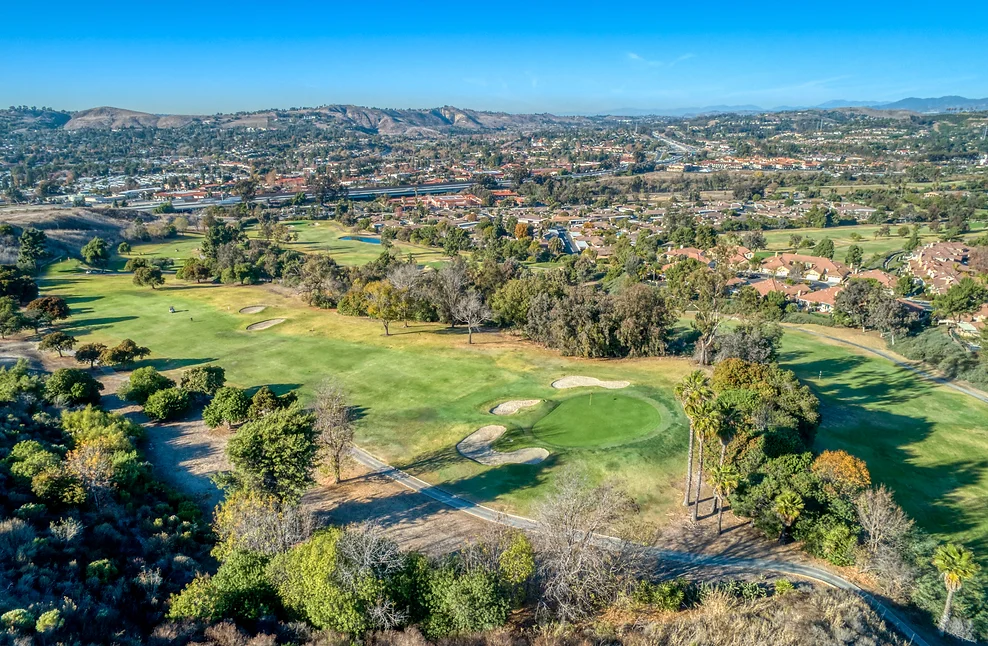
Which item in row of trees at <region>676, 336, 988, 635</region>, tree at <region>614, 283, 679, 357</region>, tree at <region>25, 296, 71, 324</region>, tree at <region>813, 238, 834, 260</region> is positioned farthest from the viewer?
tree at <region>813, 238, 834, 260</region>

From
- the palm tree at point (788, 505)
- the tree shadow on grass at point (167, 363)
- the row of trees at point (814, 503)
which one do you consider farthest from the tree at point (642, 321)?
the tree shadow on grass at point (167, 363)

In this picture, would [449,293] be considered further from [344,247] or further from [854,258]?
[854,258]

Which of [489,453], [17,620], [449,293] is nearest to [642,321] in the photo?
[449,293]

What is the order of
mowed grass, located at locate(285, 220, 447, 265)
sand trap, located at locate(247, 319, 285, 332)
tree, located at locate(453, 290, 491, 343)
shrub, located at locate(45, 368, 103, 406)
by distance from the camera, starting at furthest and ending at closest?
mowed grass, located at locate(285, 220, 447, 265) < sand trap, located at locate(247, 319, 285, 332) < tree, located at locate(453, 290, 491, 343) < shrub, located at locate(45, 368, 103, 406)

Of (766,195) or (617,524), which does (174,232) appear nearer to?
(617,524)

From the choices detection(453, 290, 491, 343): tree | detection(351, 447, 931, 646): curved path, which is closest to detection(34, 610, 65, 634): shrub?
detection(351, 447, 931, 646): curved path

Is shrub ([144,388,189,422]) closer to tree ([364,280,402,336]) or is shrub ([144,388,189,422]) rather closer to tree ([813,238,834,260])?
tree ([364,280,402,336])
